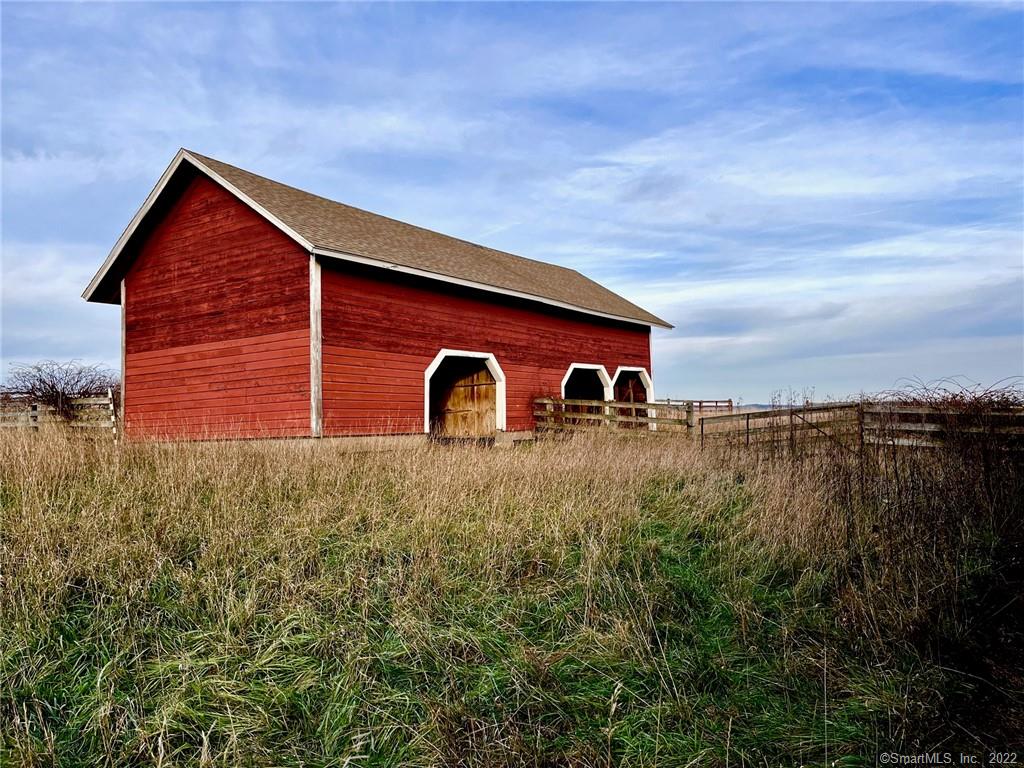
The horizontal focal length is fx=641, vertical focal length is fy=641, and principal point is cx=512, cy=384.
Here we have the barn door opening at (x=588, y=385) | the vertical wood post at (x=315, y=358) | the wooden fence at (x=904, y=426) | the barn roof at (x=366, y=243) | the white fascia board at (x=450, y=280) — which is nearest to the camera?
the wooden fence at (x=904, y=426)

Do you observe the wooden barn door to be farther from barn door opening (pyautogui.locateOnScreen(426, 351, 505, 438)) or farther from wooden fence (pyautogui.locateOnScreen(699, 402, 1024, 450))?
wooden fence (pyautogui.locateOnScreen(699, 402, 1024, 450))

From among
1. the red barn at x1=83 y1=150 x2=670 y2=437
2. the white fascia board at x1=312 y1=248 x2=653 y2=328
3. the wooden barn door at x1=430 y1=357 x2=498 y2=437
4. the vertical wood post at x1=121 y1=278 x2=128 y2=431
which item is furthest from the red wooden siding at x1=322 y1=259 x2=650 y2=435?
the vertical wood post at x1=121 y1=278 x2=128 y2=431

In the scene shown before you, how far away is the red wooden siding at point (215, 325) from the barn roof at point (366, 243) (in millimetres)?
467

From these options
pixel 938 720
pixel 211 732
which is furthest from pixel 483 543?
pixel 938 720

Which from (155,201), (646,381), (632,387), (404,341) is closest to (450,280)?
(404,341)

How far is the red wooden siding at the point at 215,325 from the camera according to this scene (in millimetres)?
12680

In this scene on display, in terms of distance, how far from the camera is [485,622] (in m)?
4.59

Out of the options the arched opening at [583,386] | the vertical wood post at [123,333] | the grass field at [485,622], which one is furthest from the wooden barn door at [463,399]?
the grass field at [485,622]

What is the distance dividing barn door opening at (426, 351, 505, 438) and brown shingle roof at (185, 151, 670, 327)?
7.97ft

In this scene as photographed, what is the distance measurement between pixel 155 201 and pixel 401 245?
550cm

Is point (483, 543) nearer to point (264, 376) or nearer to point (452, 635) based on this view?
point (452, 635)

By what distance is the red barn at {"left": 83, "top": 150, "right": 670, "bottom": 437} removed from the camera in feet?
41.3

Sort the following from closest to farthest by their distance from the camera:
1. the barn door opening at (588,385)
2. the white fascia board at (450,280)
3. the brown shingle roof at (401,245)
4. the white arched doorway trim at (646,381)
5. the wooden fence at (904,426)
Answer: the wooden fence at (904,426)
the white fascia board at (450,280)
the brown shingle roof at (401,245)
the barn door opening at (588,385)
the white arched doorway trim at (646,381)

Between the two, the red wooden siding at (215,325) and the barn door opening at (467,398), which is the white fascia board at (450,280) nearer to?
the red wooden siding at (215,325)
